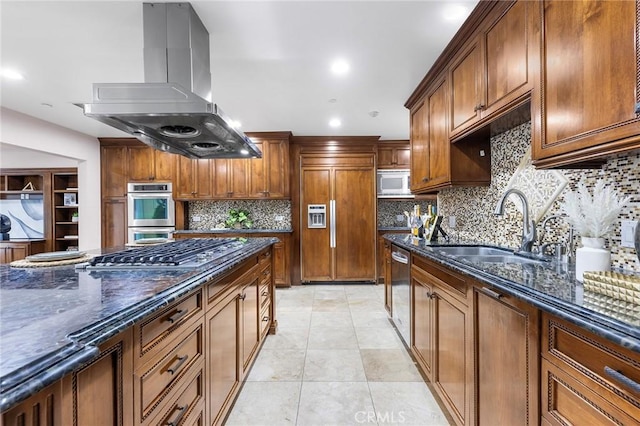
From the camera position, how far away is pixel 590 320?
2.41 feet

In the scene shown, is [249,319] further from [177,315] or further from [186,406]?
[177,315]

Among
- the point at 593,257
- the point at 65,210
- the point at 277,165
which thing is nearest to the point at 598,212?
the point at 593,257

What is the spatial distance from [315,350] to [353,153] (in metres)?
3.19

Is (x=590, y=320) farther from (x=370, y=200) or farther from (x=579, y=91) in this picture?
(x=370, y=200)

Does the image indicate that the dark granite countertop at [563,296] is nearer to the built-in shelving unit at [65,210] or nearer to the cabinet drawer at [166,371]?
the cabinet drawer at [166,371]

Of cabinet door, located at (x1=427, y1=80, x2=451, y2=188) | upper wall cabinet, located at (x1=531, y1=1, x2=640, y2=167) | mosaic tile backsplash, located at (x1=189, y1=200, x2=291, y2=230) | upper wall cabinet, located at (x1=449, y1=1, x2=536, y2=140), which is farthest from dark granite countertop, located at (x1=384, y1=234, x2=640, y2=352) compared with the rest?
mosaic tile backsplash, located at (x1=189, y1=200, x2=291, y2=230)

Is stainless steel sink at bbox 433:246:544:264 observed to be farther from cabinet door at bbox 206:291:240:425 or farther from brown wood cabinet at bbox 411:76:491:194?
cabinet door at bbox 206:291:240:425

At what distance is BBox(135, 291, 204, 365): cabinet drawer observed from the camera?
3.00ft

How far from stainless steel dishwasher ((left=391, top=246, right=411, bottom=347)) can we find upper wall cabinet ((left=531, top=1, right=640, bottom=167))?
136 centimetres

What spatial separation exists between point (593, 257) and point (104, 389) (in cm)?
163

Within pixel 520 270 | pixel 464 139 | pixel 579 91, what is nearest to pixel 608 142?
pixel 579 91

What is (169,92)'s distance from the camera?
1658mm

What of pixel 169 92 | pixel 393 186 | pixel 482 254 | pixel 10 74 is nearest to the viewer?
pixel 169 92

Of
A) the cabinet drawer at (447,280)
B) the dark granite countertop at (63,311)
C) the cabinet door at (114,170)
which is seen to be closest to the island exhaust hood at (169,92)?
the dark granite countertop at (63,311)
